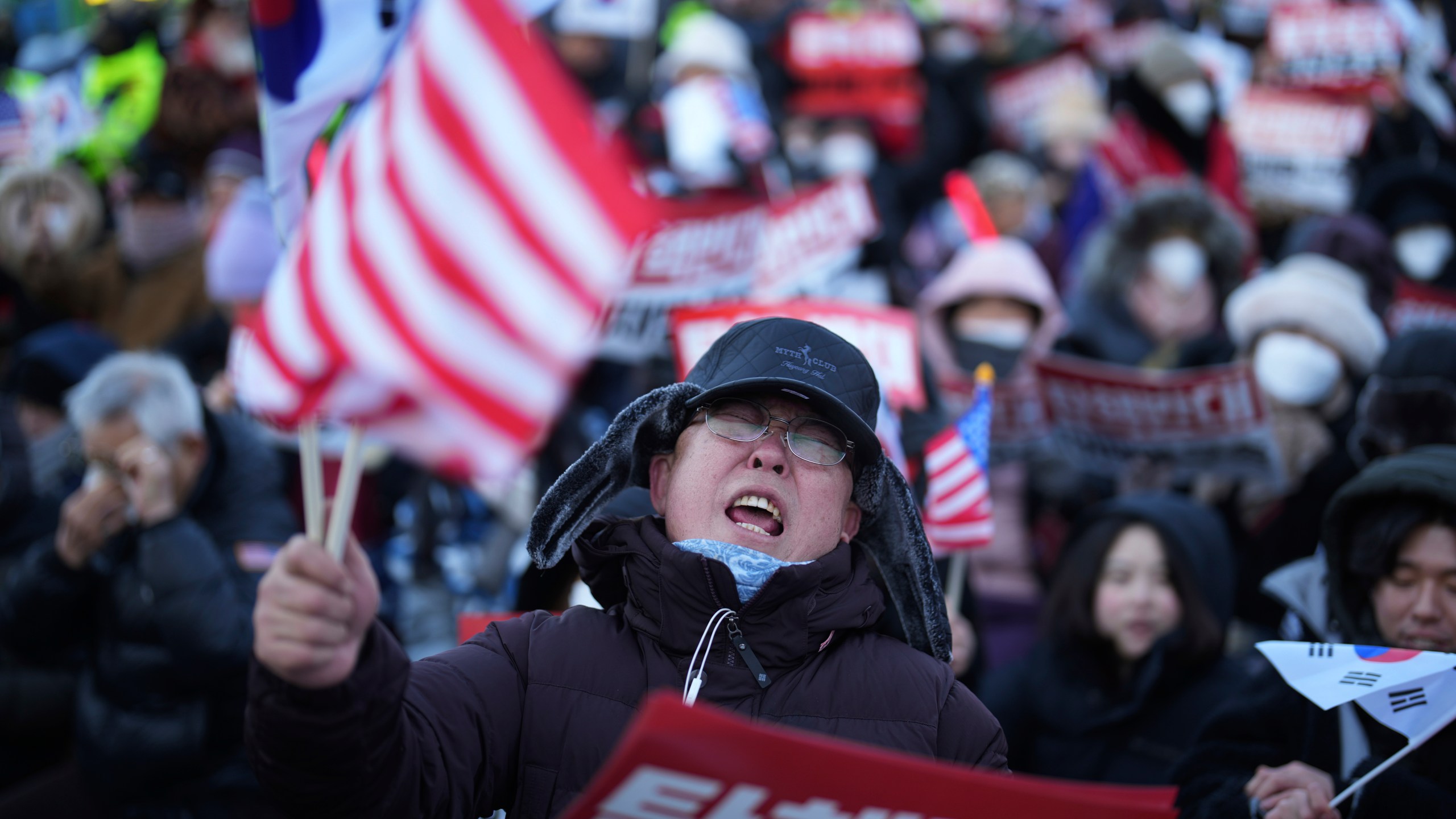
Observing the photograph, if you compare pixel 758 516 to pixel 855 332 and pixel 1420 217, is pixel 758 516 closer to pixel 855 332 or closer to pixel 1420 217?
pixel 855 332

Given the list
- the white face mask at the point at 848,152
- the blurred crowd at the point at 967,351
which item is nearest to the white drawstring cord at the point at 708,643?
the blurred crowd at the point at 967,351

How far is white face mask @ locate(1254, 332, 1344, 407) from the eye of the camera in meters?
4.98

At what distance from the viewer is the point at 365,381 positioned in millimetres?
1783

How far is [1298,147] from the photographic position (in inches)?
313

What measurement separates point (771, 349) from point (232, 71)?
9.02m

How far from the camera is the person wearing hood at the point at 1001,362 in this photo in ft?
16.8

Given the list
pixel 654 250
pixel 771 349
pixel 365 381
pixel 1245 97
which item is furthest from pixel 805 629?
pixel 1245 97

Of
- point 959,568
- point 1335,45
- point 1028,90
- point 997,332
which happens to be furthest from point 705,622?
point 1028,90

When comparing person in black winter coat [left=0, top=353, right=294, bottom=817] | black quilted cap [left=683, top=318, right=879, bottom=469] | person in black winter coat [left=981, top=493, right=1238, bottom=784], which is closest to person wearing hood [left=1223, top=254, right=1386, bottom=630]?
person in black winter coat [left=981, top=493, right=1238, bottom=784]

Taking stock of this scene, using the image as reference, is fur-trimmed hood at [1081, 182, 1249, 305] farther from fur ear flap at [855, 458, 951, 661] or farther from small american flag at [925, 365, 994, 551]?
fur ear flap at [855, 458, 951, 661]

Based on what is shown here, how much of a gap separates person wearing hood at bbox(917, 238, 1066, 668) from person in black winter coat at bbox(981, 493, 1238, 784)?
28.2 inches

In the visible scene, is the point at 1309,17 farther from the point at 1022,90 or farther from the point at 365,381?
the point at 365,381

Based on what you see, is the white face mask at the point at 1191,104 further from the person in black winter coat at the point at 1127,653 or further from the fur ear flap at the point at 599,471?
the fur ear flap at the point at 599,471

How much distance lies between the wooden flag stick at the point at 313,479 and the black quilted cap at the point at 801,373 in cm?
85
